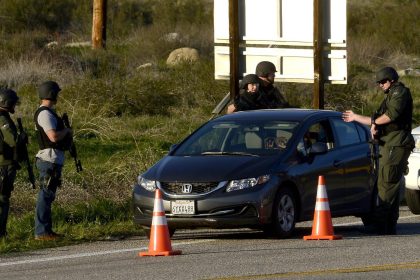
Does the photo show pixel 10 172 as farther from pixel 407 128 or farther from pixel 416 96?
pixel 416 96

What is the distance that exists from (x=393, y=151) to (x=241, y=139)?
5.65 feet

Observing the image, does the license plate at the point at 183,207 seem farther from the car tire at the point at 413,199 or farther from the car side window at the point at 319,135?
the car tire at the point at 413,199

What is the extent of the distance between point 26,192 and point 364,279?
7082mm

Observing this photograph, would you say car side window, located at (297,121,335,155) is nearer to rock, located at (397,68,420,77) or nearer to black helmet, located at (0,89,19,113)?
black helmet, located at (0,89,19,113)

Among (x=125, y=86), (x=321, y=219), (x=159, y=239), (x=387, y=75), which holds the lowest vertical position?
(x=159, y=239)

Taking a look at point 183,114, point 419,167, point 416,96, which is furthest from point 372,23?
point 419,167

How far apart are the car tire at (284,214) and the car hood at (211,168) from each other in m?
0.34

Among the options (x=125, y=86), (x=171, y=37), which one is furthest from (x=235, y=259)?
(x=171, y=37)

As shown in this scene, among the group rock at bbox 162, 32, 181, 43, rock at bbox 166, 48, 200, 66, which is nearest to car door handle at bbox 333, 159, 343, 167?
rock at bbox 166, 48, 200, 66

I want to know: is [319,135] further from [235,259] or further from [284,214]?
[235,259]

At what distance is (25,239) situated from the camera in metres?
15.0

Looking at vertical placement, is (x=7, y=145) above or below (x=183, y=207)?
above

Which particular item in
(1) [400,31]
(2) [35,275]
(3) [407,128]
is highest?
(1) [400,31]

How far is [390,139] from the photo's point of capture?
595 inches
